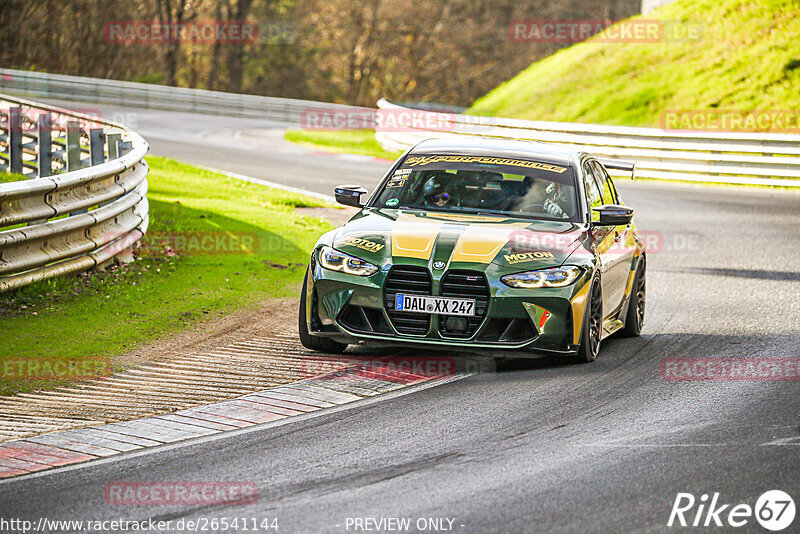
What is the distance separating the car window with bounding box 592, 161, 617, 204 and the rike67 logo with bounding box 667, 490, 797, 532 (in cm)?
513

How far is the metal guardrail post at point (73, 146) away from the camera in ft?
47.3

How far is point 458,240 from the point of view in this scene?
8.45 metres

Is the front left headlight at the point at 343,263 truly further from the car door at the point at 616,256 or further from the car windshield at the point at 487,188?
the car door at the point at 616,256

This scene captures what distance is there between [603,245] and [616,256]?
0.34 metres

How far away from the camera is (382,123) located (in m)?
32.1

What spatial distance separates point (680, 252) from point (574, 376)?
7978 mm

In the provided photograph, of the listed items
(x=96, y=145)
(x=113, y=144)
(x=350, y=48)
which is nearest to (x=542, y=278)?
(x=113, y=144)

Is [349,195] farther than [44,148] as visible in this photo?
No

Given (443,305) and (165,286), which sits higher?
(443,305)

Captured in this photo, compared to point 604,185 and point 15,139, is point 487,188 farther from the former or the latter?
point 15,139

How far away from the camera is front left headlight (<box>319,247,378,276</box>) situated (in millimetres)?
8328

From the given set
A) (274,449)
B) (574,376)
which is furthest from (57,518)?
(574,376)

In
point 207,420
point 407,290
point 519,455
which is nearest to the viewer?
point 519,455

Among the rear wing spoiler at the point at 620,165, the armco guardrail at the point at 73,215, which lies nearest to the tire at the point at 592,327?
the rear wing spoiler at the point at 620,165
